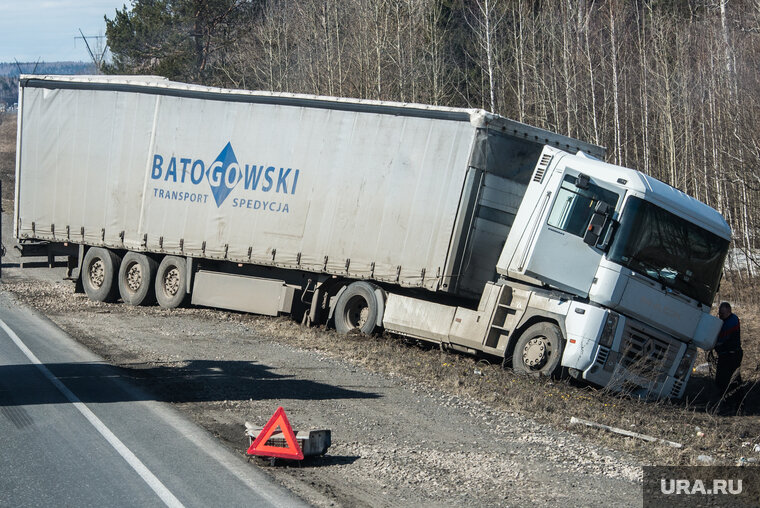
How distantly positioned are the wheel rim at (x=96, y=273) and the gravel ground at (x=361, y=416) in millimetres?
2746

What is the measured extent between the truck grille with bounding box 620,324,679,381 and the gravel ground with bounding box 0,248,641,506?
81.7 inches

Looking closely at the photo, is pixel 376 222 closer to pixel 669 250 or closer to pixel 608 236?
pixel 608 236

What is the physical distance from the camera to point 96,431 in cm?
816

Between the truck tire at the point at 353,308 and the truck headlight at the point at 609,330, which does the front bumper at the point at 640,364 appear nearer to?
the truck headlight at the point at 609,330

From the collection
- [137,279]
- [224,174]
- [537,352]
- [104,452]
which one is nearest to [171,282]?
[137,279]

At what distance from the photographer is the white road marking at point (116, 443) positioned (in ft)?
21.0

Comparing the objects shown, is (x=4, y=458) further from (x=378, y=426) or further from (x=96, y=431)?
(x=378, y=426)

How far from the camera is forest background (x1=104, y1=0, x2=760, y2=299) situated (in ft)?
80.0

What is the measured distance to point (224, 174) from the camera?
16797 millimetres

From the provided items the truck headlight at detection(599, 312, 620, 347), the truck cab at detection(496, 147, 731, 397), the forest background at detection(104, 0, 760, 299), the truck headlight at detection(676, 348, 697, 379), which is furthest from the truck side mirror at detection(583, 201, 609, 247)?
the forest background at detection(104, 0, 760, 299)

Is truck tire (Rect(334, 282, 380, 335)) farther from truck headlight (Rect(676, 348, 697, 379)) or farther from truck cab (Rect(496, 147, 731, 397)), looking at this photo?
truck headlight (Rect(676, 348, 697, 379))

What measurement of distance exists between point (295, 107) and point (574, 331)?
280 inches

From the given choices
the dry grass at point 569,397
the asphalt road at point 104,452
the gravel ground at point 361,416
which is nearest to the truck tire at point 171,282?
the gravel ground at point 361,416

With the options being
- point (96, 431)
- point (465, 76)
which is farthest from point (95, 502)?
point (465, 76)
